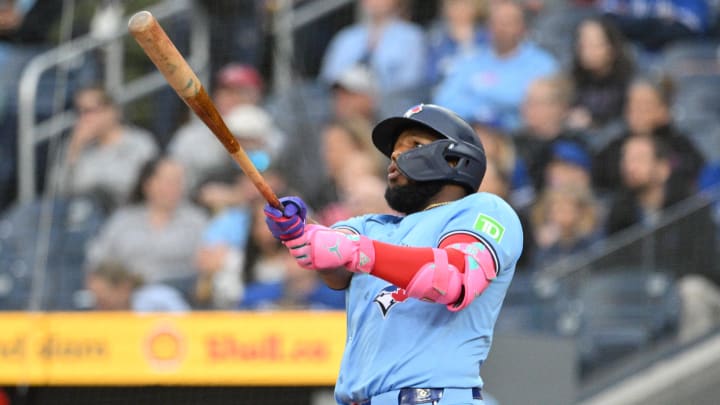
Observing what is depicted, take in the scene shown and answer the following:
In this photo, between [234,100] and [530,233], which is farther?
[234,100]

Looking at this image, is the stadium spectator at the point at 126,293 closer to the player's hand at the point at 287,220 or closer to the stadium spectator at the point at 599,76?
the stadium spectator at the point at 599,76

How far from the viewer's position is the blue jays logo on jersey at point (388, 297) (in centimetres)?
337

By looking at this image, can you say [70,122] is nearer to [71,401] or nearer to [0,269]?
[0,269]

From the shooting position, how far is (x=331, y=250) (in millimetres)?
3088

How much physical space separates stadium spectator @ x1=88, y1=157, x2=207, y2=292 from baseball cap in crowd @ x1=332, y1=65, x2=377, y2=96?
4.03ft

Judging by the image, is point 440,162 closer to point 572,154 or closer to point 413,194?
point 413,194

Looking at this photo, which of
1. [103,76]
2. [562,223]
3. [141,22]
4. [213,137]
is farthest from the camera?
[103,76]

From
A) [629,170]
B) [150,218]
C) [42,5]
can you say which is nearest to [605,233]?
[629,170]

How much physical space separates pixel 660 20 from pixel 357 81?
2.12m

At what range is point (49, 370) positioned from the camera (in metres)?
7.70

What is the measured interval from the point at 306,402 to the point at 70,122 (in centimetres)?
253

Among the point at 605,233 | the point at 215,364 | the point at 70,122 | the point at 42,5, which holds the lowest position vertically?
the point at 215,364

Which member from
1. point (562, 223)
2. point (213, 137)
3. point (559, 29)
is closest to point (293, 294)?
point (213, 137)

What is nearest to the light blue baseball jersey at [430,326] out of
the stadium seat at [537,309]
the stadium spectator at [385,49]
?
the stadium seat at [537,309]
